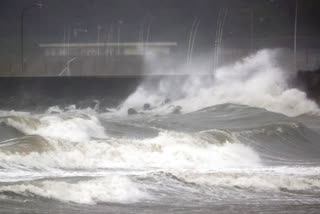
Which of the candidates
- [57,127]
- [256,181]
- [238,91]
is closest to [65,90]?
[238,91]

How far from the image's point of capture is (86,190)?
29.1ft

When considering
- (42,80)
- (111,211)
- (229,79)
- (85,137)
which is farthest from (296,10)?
(111,211)

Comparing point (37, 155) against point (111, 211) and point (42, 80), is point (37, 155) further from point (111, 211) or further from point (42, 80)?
point (42, 80)

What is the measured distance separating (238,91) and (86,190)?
22241 millimetres

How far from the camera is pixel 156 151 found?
44.2ft

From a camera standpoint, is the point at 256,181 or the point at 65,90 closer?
the point at 256,181

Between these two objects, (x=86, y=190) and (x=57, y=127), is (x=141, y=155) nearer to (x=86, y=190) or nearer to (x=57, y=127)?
(x=57, y=127)

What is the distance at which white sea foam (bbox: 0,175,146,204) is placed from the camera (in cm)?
860

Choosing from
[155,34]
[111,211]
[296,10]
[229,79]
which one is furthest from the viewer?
[155,34]

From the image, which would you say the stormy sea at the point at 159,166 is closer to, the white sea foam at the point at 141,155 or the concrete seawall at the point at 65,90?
the white sea foam at the point at 141,155

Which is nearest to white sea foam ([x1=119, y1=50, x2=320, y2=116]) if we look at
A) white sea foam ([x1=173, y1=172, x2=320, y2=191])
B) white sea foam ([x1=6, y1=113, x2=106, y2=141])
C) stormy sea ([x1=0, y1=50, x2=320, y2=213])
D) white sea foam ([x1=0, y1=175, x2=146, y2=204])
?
stormy sea ([x1=0, y1=50, x2=320, y2=213])

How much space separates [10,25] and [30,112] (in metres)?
16.3

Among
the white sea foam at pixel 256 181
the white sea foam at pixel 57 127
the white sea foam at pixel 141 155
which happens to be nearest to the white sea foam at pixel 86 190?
the white sea foam at pixel 256 181

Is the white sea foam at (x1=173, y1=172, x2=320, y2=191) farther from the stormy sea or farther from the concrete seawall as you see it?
the concrete seawall
